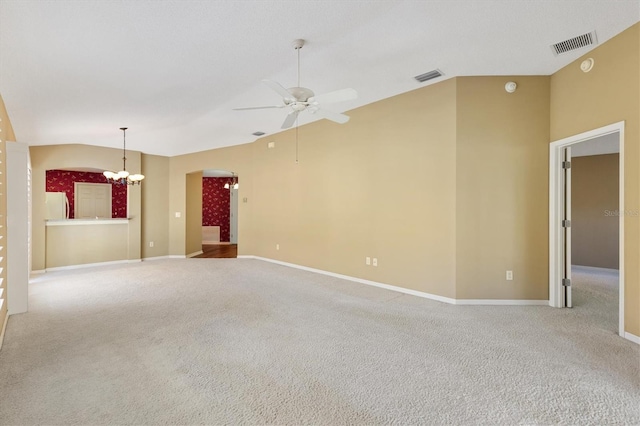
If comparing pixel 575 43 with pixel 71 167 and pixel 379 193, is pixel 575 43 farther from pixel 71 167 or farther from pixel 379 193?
pixel 71 167

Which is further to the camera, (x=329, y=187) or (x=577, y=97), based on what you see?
(x=329, y=187)

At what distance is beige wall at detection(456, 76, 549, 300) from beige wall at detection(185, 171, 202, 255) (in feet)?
23.1

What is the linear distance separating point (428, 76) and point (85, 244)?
7.65 metres

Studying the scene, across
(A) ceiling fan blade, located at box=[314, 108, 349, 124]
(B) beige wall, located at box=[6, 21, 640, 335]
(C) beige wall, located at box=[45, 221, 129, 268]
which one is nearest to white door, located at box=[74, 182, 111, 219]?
(C) beige wall, located at box=[45, 221, 129, 268]

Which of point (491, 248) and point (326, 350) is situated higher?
point (491, 248)

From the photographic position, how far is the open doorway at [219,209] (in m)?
11.8

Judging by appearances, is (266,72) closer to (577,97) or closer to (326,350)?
(326,350)

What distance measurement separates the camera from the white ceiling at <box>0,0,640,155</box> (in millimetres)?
2318

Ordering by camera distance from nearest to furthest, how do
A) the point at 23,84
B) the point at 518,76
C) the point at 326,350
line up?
the point at 326,350, the point at 23,84, the point at 518,76

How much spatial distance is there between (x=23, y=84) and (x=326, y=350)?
154 inches

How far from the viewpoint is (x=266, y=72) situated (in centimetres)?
355

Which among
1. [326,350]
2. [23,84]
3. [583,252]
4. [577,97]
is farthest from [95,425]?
[583,252]

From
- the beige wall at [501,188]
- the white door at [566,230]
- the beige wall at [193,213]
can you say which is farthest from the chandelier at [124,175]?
the white door at [566,230]

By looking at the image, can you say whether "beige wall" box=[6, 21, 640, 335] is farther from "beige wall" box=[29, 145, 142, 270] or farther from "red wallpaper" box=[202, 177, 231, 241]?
"red wallpaper" box=[202, 177, 231, 241]
